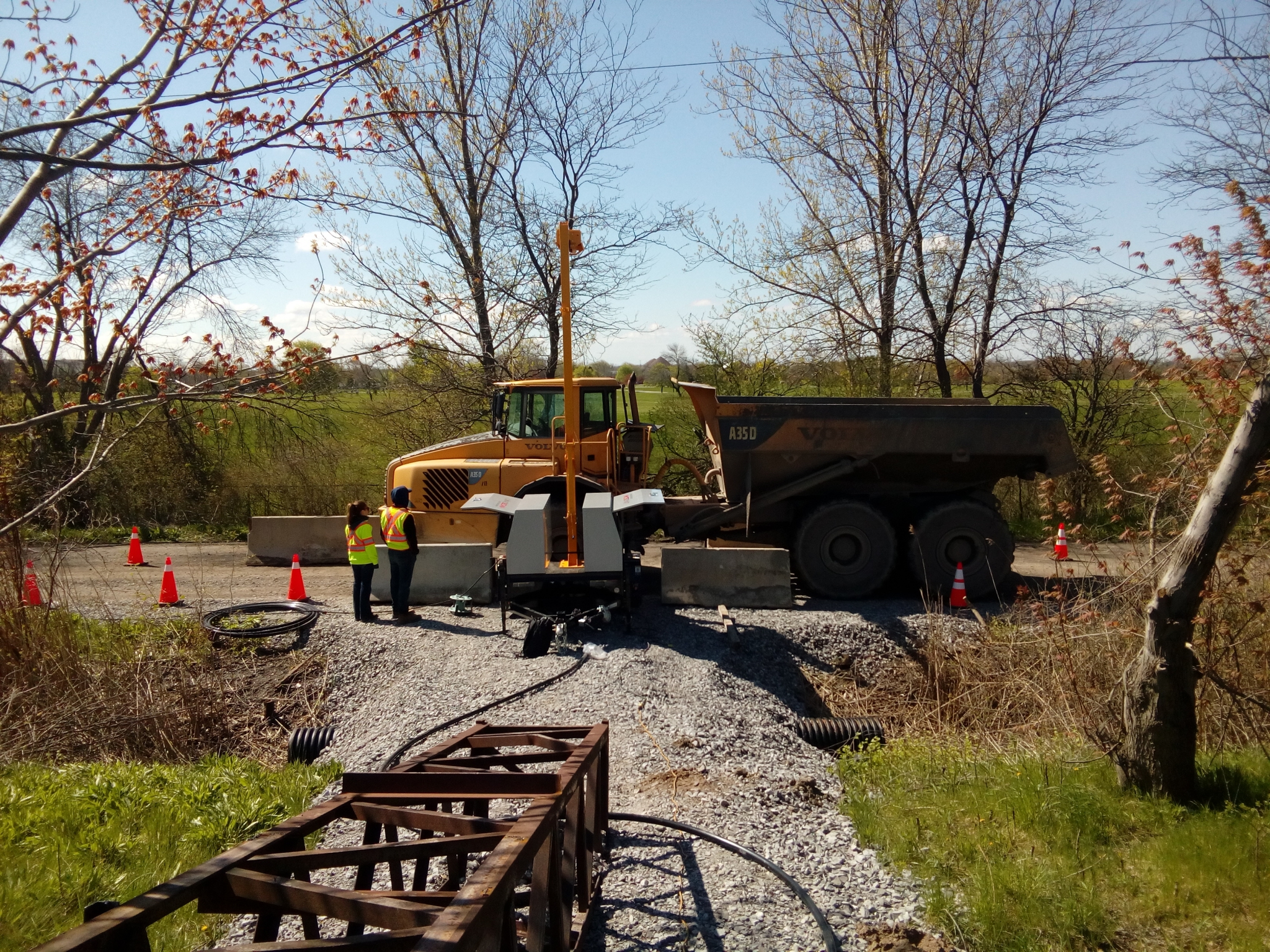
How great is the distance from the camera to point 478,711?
7277 millimetres

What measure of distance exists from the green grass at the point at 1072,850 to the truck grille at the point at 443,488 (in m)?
7.33

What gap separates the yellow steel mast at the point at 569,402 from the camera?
32.2 feet

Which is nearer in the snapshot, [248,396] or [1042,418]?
[248,396]

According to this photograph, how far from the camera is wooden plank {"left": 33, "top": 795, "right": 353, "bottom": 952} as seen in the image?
2523 millimetres

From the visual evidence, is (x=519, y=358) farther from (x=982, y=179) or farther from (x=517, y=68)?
(x=982, y=179)

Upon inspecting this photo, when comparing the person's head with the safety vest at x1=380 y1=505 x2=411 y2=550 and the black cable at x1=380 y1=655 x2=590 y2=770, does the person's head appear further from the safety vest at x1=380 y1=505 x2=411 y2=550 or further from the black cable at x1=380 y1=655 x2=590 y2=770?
the black cable at x1=380 y1=655 x2=590 y2=770

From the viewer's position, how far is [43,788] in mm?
6004

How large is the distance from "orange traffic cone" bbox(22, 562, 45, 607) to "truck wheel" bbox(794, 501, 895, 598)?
833 cm

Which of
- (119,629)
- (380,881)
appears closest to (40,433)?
(119,629)

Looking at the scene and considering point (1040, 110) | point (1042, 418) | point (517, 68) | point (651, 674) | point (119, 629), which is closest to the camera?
point (651, 674)

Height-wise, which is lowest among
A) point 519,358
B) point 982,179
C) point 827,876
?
point 827,876

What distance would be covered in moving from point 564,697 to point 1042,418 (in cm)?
746

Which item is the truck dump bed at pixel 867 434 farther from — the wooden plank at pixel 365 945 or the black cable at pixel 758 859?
the wooden plank at pixel 365 945

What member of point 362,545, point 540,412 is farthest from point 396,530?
point 540,412
